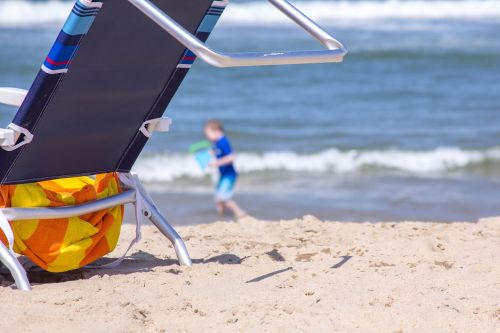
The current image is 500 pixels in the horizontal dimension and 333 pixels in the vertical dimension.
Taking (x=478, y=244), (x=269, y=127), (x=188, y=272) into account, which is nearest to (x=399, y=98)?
(x=269, y=127)

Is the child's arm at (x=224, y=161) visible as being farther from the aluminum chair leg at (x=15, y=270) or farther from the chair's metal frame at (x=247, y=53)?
the aluminum chair leg at (x=15, y=270)

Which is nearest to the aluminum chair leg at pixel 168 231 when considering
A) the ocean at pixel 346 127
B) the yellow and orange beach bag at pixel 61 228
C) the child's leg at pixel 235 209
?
the yellow and orange beach bag at pixel 61 228

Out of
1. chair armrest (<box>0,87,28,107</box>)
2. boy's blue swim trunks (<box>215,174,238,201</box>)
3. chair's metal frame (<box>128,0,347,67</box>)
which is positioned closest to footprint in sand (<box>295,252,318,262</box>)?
chair's metal frame (<box>128,0,347,67</box>)

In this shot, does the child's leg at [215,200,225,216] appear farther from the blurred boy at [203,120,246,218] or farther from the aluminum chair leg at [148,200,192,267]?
the aluminum chair leg at [148,200,192,267]

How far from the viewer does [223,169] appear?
8547 millimetres

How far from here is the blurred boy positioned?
27.4 ft

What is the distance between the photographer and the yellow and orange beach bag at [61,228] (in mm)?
3885

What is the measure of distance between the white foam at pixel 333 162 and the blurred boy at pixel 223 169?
139 cm

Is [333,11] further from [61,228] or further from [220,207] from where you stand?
[61,228]

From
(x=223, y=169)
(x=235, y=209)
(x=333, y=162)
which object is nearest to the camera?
(x=235, y=209)

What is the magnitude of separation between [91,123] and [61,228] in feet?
1.65

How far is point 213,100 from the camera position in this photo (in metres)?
14.1

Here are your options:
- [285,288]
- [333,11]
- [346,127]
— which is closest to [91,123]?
[285,288]

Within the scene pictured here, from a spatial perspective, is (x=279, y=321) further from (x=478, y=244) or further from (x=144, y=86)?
(x=478, y=244)
